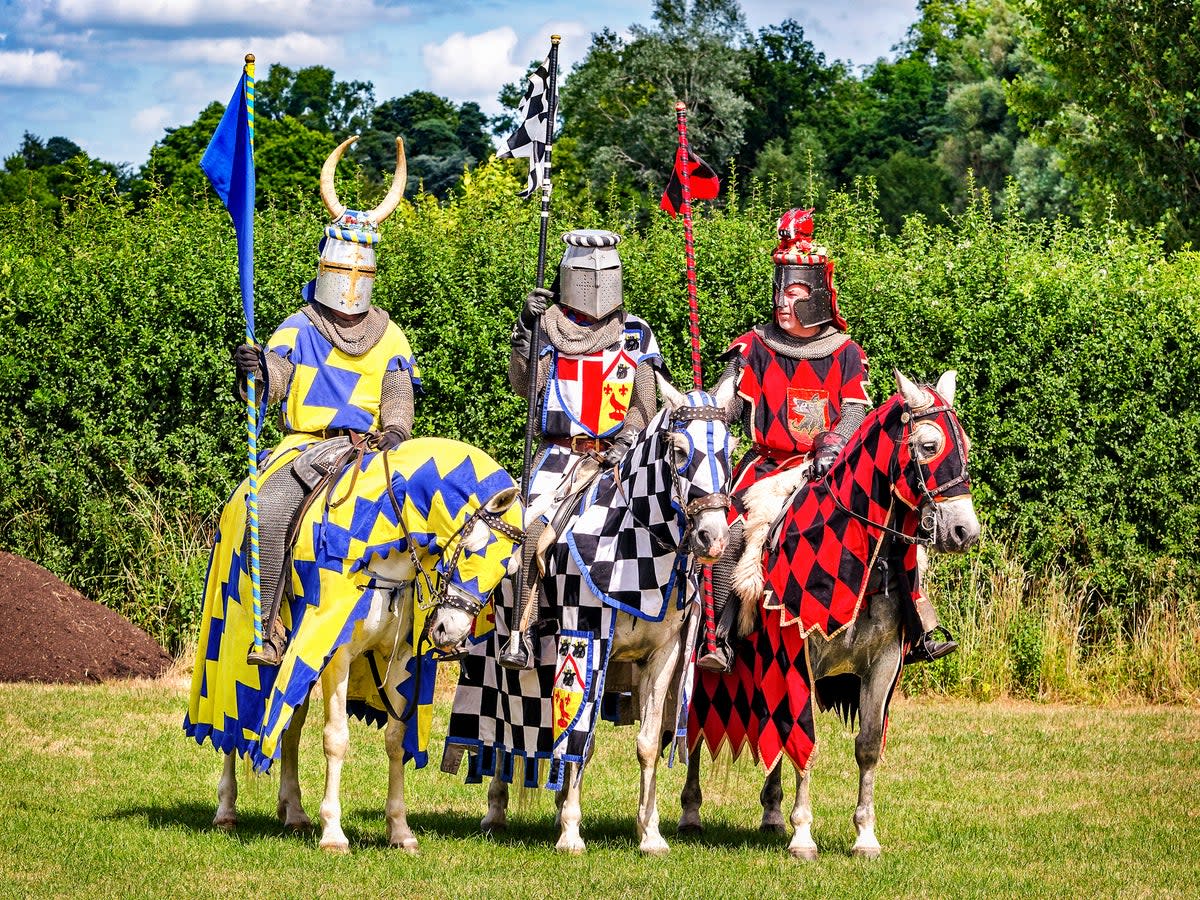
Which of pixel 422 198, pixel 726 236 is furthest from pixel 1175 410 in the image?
pixel 422 198

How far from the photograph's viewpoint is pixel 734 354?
862 cm

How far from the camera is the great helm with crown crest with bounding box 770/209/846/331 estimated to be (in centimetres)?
860

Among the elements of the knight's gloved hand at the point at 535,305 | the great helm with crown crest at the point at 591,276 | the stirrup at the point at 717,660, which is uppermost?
the great helm with crown crest at the point at 591,276

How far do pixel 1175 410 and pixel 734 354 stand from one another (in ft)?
18.7

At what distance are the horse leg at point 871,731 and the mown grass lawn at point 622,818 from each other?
13cm

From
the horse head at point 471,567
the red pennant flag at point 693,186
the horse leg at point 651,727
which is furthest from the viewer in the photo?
the red pennant flag at point 693,186

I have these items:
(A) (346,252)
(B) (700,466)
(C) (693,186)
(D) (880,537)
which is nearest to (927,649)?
(D) (880,537)

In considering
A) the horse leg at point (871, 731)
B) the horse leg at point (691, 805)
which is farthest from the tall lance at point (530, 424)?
the horse leg at point (871, 731)

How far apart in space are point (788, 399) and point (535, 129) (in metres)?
1.95

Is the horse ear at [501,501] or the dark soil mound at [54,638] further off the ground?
the horse ear at [501,501]

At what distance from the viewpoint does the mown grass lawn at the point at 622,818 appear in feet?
23.9

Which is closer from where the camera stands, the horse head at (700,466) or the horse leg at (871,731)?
the horse head at (700,466)

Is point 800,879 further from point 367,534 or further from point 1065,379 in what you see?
point 1065,379

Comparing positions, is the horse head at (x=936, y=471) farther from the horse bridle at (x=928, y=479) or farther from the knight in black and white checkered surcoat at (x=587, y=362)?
the knight in black and white checkered surcoat at (x=587, y=362)
